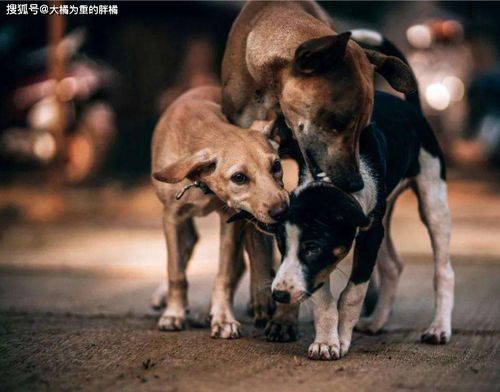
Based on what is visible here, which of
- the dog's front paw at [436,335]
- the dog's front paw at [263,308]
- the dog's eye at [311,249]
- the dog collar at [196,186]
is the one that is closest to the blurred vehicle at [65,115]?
the dog's front paw at [263,308]

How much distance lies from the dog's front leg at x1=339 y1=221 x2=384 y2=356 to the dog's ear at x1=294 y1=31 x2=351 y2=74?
83cm

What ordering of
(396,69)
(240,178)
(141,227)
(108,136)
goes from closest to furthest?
(240,178)
(396,69)
(141,227)
(108,136)

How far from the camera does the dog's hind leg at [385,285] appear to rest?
18.9ft

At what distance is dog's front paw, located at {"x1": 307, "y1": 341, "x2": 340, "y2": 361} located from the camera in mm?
4891

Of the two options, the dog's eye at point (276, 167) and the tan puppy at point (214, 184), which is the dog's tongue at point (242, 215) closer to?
the tan puppy at point (214, 184)

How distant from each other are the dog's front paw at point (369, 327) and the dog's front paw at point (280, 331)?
50 cm

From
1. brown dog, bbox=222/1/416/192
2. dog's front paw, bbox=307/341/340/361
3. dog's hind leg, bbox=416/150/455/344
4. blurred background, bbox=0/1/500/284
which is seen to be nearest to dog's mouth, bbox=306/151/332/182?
brown dog, bbox=222/1/416/192

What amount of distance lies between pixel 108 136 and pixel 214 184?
8.79 meters

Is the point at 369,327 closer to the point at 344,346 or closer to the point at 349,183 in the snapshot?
the point at 344,346

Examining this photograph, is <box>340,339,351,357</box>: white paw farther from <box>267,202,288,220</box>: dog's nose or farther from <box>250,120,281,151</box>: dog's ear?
<box>250,120,281,151</box>: dog's ear

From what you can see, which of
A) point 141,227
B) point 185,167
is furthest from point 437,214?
point 141,227

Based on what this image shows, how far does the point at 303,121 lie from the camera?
499 cm

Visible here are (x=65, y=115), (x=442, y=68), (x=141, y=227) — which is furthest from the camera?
(x=442, y=68)

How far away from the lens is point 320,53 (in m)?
4.88
